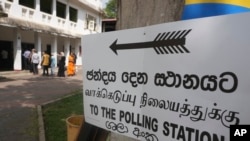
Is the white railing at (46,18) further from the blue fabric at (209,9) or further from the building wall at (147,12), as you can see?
the blue fabric at (209,9)

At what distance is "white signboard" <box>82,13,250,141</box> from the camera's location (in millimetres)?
1305

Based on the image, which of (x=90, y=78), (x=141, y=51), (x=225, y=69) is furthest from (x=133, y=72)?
(x=225, y=69)

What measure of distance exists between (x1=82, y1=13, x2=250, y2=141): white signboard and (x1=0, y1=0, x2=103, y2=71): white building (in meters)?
10.7

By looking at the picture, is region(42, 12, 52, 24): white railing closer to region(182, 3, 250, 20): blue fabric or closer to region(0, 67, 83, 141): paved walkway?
region(0, 67, 83, 141): paved walkway

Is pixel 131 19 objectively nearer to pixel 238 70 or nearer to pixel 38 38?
pixel 238 70

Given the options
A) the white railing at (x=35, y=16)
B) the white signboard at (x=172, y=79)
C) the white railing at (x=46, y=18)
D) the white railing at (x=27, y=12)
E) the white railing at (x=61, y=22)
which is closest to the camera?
the white signboard at (x=172, y=79)

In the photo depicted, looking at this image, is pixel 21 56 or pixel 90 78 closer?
pixel 90 78

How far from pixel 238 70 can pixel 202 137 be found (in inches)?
15.0

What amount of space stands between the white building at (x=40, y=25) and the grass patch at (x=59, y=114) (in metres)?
4.59

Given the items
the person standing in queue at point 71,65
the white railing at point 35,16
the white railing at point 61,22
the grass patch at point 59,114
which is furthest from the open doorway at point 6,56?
the grass patch at point 59,114

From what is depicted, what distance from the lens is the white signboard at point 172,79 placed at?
1.30 meters

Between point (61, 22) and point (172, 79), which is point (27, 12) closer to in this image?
point (61, 22)

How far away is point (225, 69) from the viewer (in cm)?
133

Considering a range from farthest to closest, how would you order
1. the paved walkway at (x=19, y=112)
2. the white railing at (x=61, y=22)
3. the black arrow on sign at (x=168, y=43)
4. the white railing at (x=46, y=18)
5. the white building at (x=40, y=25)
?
1. the white railing at (x=61, y=22)
2. the white railing at (x=46, y=18)
3. the white building at (x=40, y=25)
4. the paved walkway at (x=19, y=112)
5. the black arrow on sign at (x=168, y=43)
